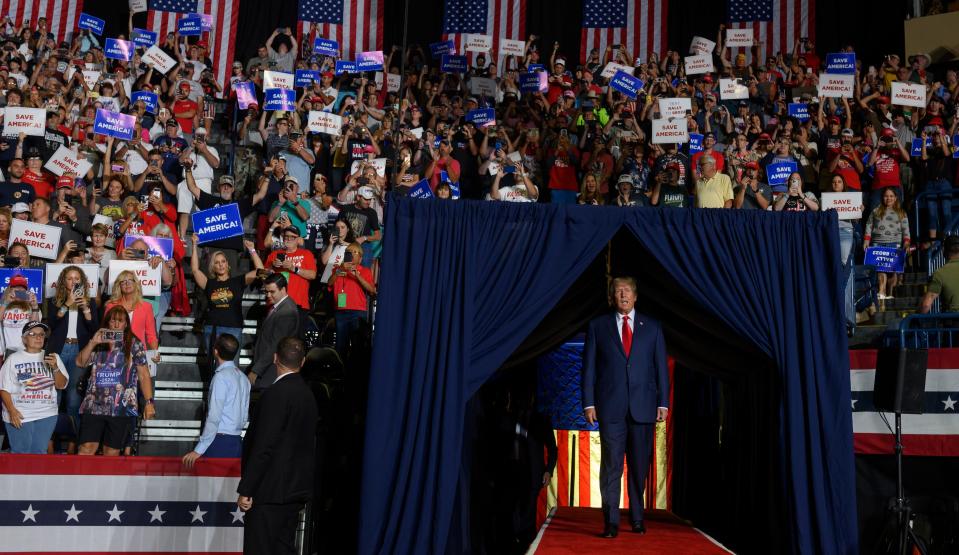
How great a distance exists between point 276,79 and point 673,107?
6.35 m

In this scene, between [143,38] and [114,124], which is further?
[143,38]

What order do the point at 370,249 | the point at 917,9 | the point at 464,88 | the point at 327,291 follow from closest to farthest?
the point at 327,291
the point at 370,249
the point at 464,88
the point at 917,9

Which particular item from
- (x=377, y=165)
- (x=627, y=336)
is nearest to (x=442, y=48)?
(x=377, y=165)

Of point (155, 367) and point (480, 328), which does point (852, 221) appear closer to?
point (480, 328)

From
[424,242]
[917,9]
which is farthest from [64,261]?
[917,9]

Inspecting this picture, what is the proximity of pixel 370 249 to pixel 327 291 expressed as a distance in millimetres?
1050

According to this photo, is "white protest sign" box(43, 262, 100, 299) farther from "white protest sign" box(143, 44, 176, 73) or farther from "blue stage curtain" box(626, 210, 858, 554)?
"blue stage curtain" box(626, 210, 858, 554)

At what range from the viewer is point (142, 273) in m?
11.7

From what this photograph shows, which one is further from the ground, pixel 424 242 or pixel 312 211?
pixel 312 211

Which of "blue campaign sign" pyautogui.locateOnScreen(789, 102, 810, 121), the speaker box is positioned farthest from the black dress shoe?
"blue campaign sign" pyautogui.locateOnScreen(789, 102, 810, 121)

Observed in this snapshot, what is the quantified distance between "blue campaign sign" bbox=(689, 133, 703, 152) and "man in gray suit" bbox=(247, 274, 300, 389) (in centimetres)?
738

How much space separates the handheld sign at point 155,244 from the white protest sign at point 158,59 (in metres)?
5.89

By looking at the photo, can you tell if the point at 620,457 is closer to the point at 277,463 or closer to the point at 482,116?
the point at 277,463

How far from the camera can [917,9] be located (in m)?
21.7
